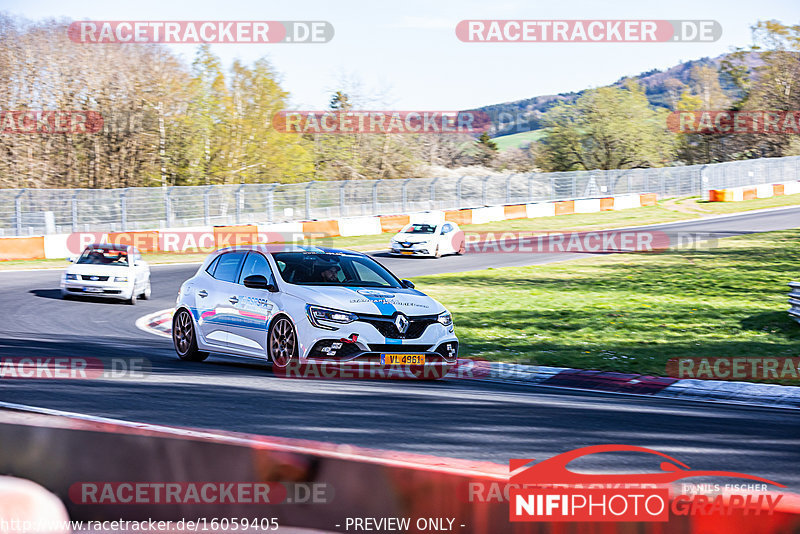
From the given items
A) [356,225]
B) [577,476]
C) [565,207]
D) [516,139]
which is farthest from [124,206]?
[516,139]

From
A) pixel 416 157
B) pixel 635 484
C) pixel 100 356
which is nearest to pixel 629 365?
pixel 100 356

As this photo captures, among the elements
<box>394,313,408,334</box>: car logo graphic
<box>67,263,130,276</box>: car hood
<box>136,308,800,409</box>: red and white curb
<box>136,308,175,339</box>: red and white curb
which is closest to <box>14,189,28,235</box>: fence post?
<box>67,263,130,276</box>: car hood

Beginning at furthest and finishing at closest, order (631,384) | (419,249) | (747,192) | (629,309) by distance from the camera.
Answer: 1. (747,192)
2. (419,249)
3. (629,309)
4. (631,384)

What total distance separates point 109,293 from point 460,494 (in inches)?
693

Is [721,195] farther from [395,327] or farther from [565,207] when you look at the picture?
[395,327]

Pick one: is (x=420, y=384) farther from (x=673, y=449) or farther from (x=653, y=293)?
(x=653, y=293)

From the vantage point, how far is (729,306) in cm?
1642

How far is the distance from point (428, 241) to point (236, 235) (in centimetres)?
793

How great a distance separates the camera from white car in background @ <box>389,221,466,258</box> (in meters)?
29.9

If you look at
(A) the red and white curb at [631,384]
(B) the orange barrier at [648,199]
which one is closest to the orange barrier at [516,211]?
(B) the orange barrier at [648,199]

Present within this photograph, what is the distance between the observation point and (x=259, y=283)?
428 inches

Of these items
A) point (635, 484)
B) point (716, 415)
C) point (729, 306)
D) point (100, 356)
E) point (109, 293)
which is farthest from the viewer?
point (109, 293)
